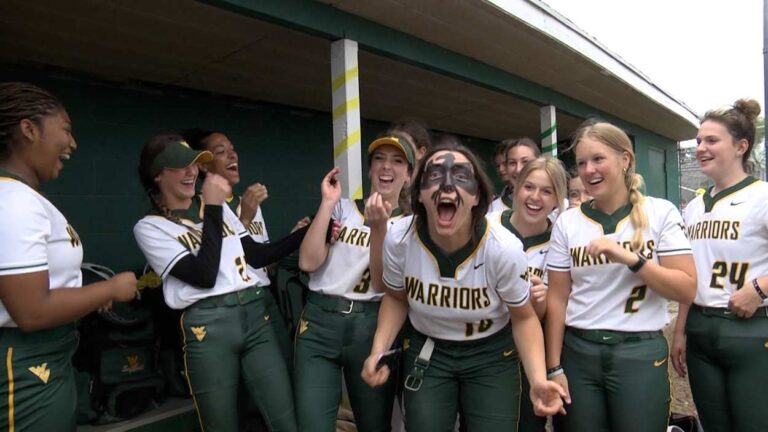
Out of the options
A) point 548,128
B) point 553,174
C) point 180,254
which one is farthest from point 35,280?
point 548,128

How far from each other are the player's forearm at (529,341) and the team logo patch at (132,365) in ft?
8.25

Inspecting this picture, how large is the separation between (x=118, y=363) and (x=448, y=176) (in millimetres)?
2552

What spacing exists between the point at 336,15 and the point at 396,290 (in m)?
2.44

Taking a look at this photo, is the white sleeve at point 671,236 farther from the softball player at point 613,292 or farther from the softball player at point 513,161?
the softball player at point 513,161

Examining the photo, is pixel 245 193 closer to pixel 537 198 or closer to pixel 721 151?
pixel 537 198

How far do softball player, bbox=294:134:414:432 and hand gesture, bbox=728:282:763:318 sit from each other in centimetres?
163

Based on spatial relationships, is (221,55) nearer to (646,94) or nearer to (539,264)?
(539,264)

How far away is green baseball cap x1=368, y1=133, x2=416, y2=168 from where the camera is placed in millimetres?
2309

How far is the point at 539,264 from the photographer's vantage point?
7.71ft

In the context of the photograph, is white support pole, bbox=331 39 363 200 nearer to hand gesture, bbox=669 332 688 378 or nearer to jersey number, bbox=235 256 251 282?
jersey number, bbox=235 256 251 282

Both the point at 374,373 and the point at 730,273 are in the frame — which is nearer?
the point at 374,373

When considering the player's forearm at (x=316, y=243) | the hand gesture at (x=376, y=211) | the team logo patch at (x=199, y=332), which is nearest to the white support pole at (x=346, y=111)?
the player's forearm at (x=316, y=243)

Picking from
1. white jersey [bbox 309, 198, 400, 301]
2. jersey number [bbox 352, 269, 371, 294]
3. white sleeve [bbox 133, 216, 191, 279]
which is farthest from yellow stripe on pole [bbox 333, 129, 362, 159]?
white sleeve [bbox 133, 216, 191, 279]

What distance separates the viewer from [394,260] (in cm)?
192
